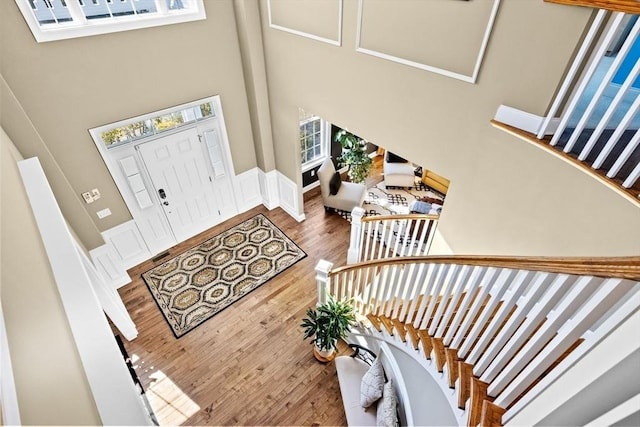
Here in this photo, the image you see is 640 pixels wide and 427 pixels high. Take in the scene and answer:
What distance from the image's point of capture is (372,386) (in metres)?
3.09

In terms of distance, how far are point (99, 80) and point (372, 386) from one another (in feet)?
15.0

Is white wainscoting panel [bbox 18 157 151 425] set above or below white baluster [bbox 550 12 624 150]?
below

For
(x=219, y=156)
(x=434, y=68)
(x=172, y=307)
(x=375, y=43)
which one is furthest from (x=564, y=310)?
(x=219, y=156)

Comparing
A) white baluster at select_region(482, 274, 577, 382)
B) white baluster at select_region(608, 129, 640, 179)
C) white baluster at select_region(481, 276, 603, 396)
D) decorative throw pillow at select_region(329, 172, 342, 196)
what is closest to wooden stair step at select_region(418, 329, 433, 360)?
white baluster at select_region(482, 274, 577, 382)

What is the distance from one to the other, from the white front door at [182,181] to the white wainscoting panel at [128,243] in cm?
51

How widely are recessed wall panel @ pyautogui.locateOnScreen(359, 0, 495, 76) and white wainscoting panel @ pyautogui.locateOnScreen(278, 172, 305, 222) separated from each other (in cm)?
297

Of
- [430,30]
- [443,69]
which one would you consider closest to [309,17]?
[430,30]

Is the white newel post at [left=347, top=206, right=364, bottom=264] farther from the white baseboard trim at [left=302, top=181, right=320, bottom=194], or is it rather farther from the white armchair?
the white baseboard trim at [left=302, top=181, right=320, bottom=194]

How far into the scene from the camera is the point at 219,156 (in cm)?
528

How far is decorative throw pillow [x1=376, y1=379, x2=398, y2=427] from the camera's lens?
277cm

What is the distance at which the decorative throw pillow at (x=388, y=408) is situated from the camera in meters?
2.77

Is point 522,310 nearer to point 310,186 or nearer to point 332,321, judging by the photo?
point 332,321

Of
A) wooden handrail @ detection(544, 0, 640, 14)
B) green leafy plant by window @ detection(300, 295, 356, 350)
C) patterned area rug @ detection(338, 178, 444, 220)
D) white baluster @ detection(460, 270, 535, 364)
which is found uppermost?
wooden handrail @ detection(544, 0, 640, 14)

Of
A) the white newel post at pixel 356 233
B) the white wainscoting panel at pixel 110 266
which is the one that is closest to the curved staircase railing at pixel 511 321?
the white newel post at pixel 356 233
